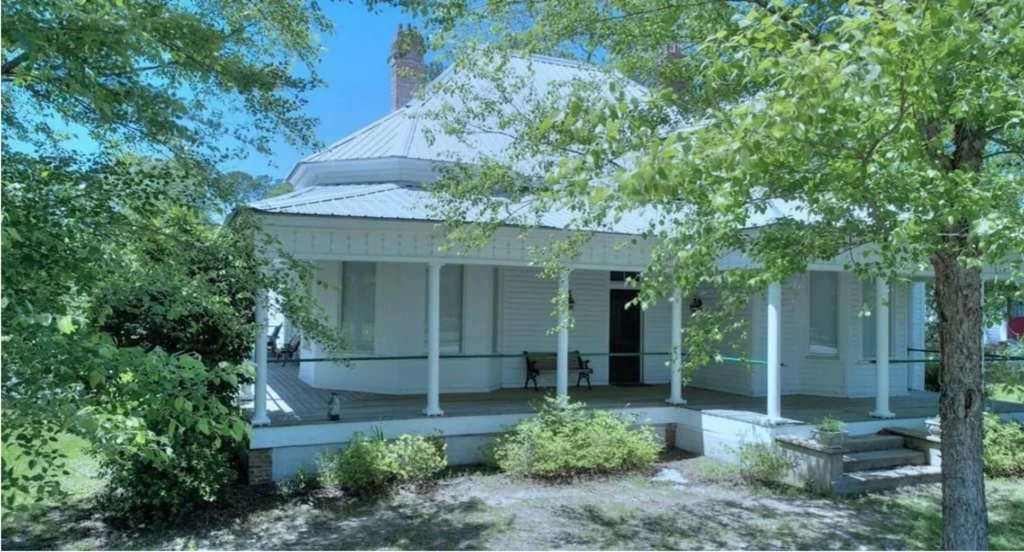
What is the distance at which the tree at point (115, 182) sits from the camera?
281cm

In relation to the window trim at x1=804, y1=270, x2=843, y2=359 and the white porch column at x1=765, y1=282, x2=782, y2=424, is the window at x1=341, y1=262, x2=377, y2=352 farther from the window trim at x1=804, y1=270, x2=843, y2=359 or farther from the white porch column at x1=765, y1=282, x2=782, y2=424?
the window trim at x1=804, y1=270, x2=843, y2=359

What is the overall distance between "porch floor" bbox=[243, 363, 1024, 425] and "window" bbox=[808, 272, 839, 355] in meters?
1.02

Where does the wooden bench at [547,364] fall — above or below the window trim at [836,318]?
below

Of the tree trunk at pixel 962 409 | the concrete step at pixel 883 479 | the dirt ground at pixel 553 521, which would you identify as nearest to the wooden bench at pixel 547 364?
the dirt ground at pixel 553 521

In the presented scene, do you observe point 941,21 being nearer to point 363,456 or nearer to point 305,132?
point 305,132

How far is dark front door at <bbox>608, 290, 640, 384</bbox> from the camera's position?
46.6 ft

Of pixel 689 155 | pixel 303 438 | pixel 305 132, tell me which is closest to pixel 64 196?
pixel 305 132

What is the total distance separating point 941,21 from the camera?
2932 mm

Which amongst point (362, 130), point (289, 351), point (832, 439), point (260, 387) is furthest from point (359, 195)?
point (289, 351)

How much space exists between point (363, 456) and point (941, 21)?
7.56 meters

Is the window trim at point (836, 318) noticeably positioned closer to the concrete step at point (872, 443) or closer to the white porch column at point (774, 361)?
the concrete step at point (872, 443)

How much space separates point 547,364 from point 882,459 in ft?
19.1

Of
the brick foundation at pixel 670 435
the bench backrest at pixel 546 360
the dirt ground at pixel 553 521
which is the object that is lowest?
the dirt ground at pixel 553 521

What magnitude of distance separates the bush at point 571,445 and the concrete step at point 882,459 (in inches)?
105
